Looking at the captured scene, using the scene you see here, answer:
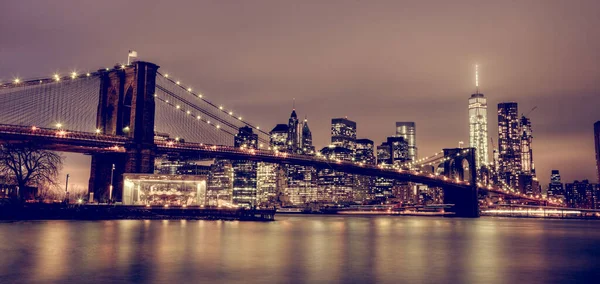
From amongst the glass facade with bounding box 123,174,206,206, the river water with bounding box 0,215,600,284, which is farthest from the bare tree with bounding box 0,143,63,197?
the river water with bounding box 0,215,600,284

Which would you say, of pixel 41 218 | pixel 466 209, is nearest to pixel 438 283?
pixel 41 218

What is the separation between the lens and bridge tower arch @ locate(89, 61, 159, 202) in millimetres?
65125

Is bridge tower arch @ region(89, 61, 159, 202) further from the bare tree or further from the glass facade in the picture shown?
the bare tree

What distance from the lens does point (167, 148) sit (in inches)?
2685

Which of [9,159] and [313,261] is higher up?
[9,159]

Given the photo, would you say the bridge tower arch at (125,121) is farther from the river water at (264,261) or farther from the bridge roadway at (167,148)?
the river water at (264,261)

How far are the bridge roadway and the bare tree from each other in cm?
196

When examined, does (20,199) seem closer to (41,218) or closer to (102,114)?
(41,218)

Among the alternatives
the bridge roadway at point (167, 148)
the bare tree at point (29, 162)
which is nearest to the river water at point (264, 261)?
the bridge roadway at point (167, 148)

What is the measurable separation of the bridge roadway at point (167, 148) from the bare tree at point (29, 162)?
6.41 ft

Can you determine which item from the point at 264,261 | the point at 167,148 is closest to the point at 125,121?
A: the point at 167,148

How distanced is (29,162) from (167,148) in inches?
626

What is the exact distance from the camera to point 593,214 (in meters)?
158

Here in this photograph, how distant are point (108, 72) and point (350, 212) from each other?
11957 centimetres
